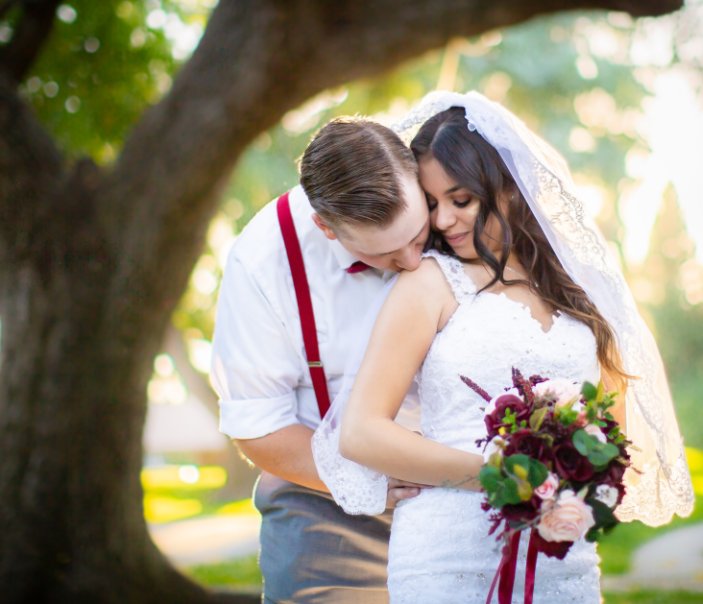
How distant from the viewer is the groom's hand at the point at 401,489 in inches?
109

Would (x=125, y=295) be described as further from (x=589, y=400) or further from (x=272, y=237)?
(x=589, y=400)

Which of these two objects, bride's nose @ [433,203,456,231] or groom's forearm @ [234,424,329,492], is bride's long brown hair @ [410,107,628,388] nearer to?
bride's nose @ [433,203,456,231]

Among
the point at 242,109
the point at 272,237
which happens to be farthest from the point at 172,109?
the point at 272,237

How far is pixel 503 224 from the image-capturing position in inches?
111

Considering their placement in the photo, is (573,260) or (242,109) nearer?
(573,260)

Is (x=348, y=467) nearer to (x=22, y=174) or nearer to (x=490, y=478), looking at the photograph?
(x=490, y=478)

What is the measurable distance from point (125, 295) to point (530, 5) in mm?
2694

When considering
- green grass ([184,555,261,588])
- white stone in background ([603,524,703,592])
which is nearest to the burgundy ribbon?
white stone in background ([603,524,703,592])

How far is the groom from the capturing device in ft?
8.93

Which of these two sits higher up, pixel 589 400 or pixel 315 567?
pixel 589 400

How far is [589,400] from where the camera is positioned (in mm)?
2287

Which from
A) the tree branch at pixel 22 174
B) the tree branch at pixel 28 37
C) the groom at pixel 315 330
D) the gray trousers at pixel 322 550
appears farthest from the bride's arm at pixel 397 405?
the tree branch at pixel 28 37

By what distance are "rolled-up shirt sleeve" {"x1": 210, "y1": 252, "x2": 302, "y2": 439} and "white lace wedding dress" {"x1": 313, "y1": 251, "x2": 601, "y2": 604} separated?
0.54 metres

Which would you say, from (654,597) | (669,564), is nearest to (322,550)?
(654,597)
